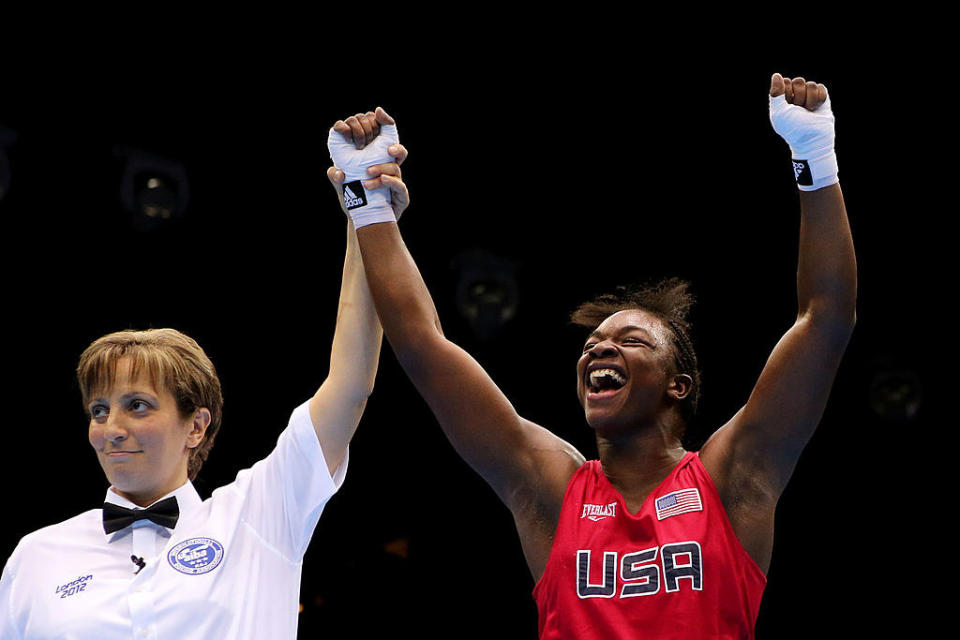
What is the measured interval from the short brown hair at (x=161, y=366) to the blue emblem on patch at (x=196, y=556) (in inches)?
Result: 9.6

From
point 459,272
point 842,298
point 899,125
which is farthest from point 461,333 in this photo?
point 842,298

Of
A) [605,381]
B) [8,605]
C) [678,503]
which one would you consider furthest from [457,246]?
[8,605]

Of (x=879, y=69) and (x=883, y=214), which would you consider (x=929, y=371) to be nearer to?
(x=883, y=214)

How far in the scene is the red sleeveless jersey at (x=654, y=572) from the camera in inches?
78.8

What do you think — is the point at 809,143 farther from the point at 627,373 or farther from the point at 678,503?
the point at 678,503

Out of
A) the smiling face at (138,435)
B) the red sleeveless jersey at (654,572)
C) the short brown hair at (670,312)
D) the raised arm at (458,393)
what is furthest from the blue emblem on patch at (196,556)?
the short brown hair at (670,312)

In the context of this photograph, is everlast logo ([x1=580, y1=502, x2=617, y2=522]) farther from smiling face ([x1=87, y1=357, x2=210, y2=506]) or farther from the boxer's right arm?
smiling face ([x1=87, y1=357, x2=210, y2=506])

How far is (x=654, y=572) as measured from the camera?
203cm

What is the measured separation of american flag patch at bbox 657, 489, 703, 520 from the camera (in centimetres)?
210

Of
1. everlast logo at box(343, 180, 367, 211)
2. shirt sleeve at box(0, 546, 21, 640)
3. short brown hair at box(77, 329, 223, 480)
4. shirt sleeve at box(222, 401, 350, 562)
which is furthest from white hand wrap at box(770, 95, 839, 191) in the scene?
shirt sleeve at box(0, 546, 21, 640)

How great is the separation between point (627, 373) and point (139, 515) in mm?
961

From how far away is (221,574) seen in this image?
203cm

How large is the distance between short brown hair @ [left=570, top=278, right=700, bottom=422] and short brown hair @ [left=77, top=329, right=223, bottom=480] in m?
0.80

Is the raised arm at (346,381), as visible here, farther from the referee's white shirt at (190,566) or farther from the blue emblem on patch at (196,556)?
the blue emblem on patch at (196,556)
